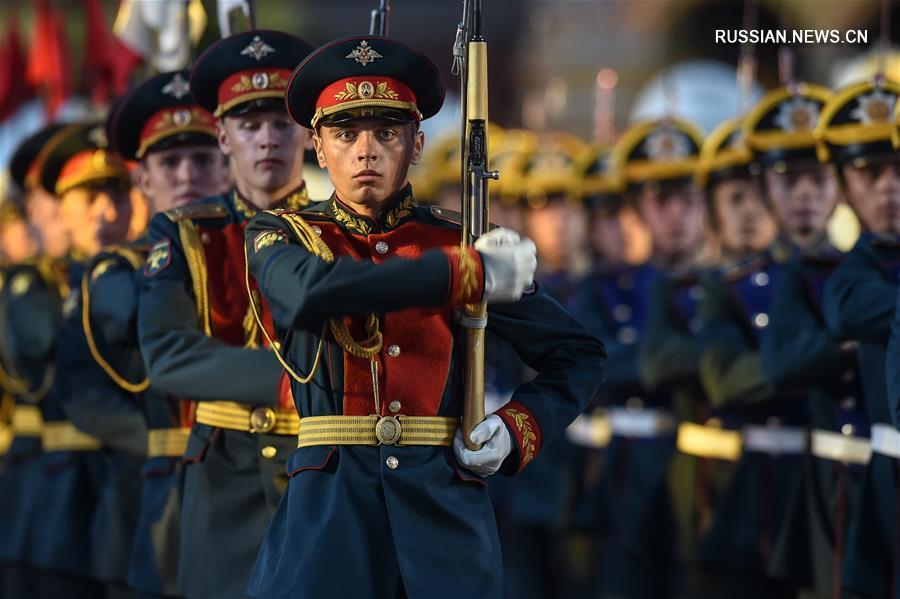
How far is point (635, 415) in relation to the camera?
35.1 ft

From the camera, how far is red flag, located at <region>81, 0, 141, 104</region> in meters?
11.2

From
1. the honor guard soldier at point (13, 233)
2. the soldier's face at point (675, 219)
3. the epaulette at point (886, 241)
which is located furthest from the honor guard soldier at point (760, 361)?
the honor guard soldier at point (13, 233)

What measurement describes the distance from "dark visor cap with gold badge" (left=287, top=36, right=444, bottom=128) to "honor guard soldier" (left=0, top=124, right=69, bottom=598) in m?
4.26

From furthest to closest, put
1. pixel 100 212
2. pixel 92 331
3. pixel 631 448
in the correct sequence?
pixel 631 448
pixel 100 212
pixel 92 331

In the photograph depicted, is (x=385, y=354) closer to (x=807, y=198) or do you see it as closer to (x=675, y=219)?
(x=807, y=198)

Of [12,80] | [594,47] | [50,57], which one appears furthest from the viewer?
[594,47]

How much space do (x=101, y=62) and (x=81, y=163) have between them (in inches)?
110

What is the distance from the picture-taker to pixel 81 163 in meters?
9.00

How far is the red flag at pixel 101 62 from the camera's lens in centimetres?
1123

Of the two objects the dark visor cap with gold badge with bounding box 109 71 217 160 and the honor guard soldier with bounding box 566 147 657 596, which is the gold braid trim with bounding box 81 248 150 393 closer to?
the dark visor cap with gold badge with bounding box 109 71 217 160

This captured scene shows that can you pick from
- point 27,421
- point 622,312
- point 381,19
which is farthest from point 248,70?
point 622,312

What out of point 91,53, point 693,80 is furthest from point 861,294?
point 693,80

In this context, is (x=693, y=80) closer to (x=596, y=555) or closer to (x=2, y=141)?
(x=2, y=141)

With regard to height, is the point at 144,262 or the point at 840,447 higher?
the point at 144,262
